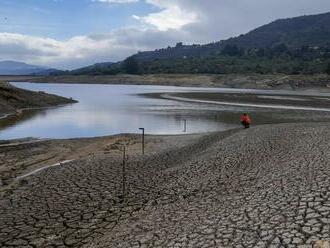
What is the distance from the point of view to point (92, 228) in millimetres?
13375

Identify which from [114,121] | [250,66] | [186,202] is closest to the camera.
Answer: [186,202]

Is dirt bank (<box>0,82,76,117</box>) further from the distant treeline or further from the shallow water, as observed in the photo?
the distant treeline

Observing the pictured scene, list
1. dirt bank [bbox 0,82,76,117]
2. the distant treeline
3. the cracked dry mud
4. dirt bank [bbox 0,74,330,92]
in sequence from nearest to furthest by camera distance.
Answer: the cracked dry mud, dirt bank [bbox 0,82,76,117], dirt bank [bbox 0,74,330,92], the distant treeline

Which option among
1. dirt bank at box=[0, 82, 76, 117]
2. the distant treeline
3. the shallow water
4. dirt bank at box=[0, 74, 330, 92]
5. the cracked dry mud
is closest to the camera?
the cracked dry mud

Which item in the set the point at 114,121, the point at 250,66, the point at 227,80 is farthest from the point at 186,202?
the point at 250,66

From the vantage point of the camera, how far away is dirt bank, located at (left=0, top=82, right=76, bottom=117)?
2110 inches

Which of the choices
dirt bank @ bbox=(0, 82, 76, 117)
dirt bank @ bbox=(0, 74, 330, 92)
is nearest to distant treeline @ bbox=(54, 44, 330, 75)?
dirt bank @ bbox=(0, 74, 330, 92)

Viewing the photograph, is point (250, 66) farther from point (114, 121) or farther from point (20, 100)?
point (114, 121)

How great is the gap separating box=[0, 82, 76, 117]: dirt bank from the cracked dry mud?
34706mm

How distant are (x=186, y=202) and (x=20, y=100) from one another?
50.2 meters

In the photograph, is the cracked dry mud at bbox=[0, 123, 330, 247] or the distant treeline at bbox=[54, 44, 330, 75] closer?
the cracked dry mud at bbox=[0, 123, 330, 247]

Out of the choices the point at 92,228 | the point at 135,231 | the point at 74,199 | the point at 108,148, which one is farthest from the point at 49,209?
the point at 108,148

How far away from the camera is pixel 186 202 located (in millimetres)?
14633

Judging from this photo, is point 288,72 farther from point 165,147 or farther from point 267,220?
point 267,220
